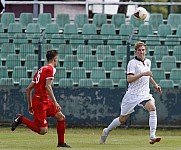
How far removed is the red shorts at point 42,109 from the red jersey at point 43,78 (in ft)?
0.31

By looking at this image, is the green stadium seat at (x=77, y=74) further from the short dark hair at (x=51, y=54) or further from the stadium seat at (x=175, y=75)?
the short dark hair at (x=51, y=54)

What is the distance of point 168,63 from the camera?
70.7 ft

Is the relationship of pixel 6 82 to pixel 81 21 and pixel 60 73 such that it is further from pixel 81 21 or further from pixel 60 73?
pixel 81 21

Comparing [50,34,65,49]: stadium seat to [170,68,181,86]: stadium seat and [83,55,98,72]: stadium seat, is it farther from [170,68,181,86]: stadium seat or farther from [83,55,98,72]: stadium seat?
[170,68,181,86]: stadium seat

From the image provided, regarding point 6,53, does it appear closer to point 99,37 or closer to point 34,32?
point 34,32

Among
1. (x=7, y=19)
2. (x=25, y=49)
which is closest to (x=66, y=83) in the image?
(x=25, y=49)

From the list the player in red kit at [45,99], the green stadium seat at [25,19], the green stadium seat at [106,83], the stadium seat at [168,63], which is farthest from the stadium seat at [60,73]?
the player in red kit at [45,99]

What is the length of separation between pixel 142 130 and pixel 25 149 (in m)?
7.70

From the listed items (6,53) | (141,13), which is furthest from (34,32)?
(141,13)

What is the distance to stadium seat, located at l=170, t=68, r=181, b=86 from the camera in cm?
2123

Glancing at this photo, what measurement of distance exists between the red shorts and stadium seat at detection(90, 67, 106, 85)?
7340 mm

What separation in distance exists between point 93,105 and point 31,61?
2240 mm

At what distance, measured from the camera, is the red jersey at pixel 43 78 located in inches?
537

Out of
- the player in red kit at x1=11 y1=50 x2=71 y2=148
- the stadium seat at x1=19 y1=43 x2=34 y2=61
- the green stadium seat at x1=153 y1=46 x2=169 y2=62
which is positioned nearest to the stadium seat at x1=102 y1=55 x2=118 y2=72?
the green stadium seat at x1=153 y1=46 x2=169 y2=62
